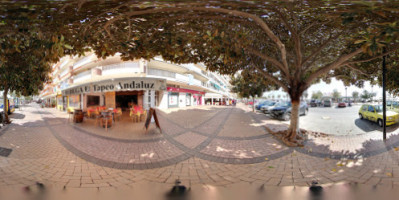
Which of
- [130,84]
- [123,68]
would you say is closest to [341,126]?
[130,84]

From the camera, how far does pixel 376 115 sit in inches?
326

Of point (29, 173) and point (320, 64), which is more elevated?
point (320, 64)

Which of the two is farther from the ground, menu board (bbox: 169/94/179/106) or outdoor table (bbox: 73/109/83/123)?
menu board (bbox: 169/94/179/106)

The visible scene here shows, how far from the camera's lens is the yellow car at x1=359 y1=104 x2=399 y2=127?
6738mm

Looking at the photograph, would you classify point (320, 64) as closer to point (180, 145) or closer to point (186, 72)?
point (180, 145)

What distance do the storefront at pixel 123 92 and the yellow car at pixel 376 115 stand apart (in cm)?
1136

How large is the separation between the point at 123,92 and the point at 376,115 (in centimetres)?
1581

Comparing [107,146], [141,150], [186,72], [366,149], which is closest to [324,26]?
[366,149]

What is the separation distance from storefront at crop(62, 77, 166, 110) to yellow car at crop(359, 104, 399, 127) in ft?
37.3

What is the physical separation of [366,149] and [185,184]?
5198 mm

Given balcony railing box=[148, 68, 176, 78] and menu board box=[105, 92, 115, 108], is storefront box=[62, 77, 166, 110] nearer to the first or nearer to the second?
menu board box=[105, 92, 115, 108]

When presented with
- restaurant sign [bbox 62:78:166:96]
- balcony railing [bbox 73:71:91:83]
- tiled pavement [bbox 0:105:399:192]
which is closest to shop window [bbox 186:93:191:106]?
restaurant sign [bbox 62:78:166:96]

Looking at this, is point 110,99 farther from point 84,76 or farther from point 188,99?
point 188,99

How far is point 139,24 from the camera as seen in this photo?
3.94 m
